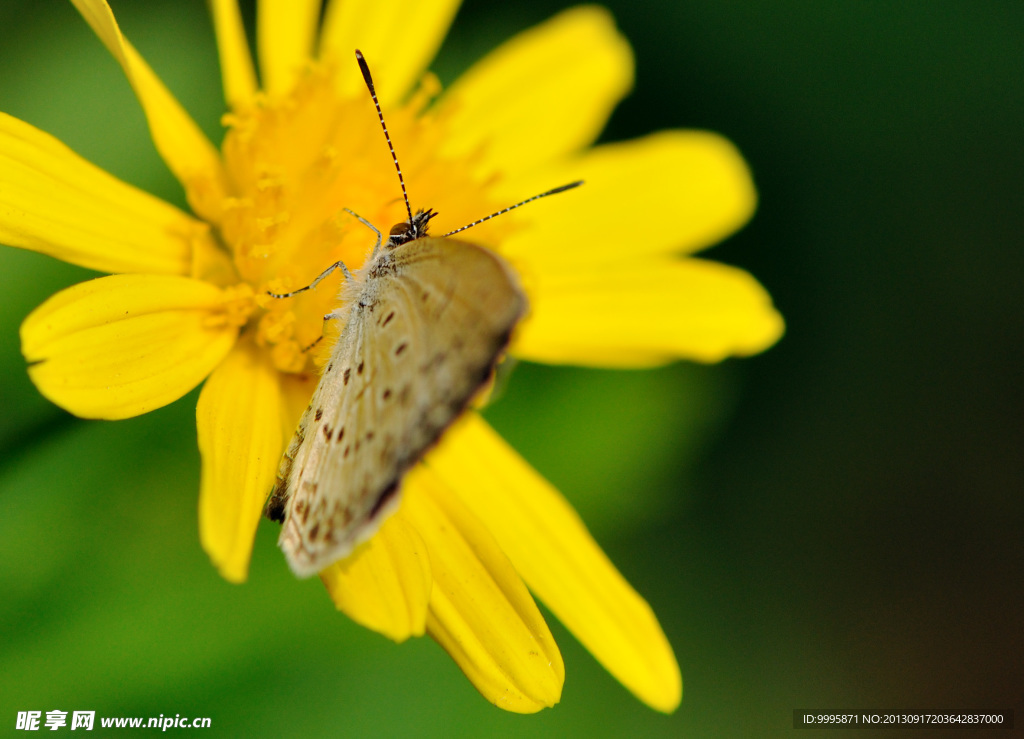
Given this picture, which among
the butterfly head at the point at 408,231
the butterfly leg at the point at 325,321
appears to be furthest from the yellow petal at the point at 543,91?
the butterfly leg at the point at 325,321

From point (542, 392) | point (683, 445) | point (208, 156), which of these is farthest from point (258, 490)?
point (683, 445)

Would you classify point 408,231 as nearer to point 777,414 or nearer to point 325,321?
point 325,321

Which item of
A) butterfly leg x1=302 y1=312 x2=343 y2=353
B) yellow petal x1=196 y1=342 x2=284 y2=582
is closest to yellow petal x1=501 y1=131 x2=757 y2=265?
butterfly leg x1=302 y1=312 x2=343 y2=353

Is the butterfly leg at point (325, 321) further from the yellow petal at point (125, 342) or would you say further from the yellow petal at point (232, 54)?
the yellow petal at point (232, 54)

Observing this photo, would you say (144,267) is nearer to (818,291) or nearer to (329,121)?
(329,121)

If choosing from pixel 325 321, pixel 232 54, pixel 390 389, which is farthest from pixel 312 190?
pixel 390 389

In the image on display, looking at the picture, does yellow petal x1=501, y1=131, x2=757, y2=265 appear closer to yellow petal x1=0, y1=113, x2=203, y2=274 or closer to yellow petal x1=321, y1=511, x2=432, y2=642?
yellow petal x1=0, y1=113, x2=203, y2=274
